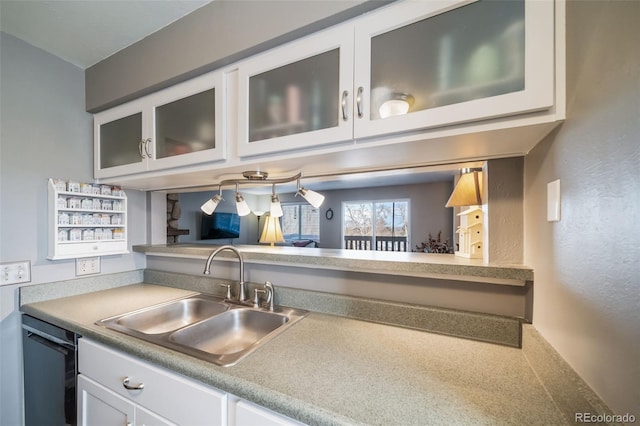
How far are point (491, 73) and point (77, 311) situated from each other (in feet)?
6.32

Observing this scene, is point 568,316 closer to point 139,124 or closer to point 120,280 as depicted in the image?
point 139,124

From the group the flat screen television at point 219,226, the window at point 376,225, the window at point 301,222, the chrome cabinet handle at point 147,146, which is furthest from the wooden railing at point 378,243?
the chrome cabinet handle at point 147,146

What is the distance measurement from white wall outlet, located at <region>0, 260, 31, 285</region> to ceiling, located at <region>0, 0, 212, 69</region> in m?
1.15

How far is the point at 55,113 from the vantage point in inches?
57.6

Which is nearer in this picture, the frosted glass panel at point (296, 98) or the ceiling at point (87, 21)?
the frosted glass panel at point (296, 98)

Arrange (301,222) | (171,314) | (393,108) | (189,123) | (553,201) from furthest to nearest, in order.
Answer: (301,222), (171,314), (189,123), (393,108), (553,201)

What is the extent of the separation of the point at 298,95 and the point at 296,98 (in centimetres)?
1

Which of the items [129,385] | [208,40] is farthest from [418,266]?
[208,40]

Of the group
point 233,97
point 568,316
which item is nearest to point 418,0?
point 233,97

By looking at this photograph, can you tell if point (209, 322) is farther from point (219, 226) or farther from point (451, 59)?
point (219, 226)

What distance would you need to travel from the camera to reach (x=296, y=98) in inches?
37.0

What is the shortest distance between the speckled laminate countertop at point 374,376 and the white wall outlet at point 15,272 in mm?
599

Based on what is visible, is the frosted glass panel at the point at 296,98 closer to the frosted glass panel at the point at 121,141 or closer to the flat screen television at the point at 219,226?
the frosted glass panel at the point at 121,141

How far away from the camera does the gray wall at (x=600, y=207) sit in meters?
0.41
